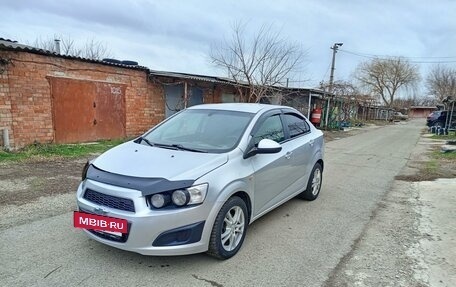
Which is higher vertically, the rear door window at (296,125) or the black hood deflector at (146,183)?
the rear door window at (296,125)

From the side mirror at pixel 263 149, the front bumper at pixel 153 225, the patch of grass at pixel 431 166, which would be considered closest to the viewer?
the front bumper at pixel 153 225

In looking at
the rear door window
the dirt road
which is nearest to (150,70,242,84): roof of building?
the dirt road

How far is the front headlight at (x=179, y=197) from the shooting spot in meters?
2.80

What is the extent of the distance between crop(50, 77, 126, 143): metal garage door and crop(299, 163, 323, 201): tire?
7487mm

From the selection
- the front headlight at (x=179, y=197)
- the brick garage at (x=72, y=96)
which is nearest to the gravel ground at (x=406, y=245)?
the front headlight at (x=179, y=197)

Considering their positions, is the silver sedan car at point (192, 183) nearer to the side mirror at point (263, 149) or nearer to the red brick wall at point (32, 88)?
the side mirror at point (263, 149)

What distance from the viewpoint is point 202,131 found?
402 cm

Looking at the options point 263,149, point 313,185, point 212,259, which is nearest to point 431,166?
point 313,185

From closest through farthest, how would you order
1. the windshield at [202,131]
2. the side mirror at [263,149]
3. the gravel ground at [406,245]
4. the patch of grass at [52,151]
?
the gravel ground at [406,245] < the side mirror at [263,149] < the windshield at [202,131] < the patch of grass at [52,151]

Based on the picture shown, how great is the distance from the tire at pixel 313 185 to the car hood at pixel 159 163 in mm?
2311

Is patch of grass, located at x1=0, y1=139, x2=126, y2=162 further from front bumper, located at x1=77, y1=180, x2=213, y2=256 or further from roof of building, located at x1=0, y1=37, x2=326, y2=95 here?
front bumper, located at x1=77, y1=180, x2=213, y2=256

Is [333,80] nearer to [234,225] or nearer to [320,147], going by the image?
[320,147]

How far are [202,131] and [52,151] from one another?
613cm

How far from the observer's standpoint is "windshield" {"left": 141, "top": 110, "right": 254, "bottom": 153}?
3668mm
